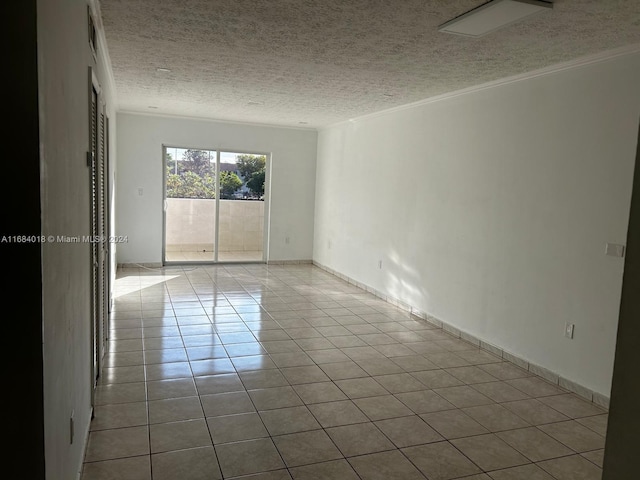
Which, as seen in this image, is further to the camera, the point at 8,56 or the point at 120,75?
the point at 120,75

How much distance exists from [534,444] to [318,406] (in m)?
1.35

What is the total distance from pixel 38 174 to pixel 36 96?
0.66 feet

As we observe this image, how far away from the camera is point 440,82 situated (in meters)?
4.56

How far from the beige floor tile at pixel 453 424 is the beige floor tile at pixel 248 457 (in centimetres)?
105

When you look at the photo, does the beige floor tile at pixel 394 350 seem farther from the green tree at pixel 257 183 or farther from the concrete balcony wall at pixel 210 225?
the green tree at pixel 257 183

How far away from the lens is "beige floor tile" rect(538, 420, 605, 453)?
2918 mm

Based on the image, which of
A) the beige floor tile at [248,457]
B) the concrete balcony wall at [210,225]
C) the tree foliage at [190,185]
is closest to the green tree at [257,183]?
the concrete balcony wall at [210,225]

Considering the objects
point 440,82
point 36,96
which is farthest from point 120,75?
point 36,96

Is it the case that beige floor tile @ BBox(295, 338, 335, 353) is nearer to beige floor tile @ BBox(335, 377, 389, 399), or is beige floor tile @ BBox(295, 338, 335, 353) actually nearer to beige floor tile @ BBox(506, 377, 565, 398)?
beige floor tile @ BBox(335, 377, 389, 399)

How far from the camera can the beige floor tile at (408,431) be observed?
113 inches

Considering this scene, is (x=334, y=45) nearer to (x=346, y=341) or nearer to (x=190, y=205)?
(x=346, y=341)

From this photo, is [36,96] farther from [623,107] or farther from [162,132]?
[162,132]

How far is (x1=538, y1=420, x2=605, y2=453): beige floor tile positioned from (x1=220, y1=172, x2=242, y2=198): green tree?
6.52 m

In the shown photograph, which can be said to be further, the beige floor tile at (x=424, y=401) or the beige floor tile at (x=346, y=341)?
the beige floor tile at (x=346, y=341)
